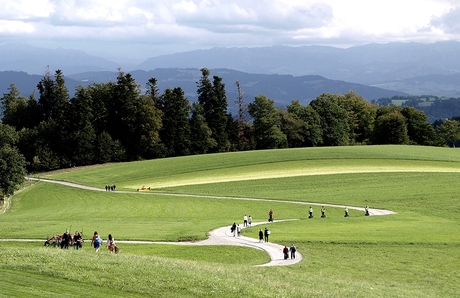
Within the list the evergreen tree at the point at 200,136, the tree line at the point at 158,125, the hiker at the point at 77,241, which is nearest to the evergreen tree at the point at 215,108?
the tree line at the point at 158,125

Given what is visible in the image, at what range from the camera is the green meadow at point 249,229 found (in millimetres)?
28469

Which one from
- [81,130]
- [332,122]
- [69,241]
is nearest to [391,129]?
[332,122]

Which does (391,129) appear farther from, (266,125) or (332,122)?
(266,125)

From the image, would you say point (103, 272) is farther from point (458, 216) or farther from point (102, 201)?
point (102, 201)

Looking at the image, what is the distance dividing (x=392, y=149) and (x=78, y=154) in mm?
66580

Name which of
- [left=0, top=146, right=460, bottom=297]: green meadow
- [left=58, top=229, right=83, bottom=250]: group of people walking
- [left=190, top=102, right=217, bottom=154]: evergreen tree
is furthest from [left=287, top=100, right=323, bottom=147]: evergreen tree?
[left=58, top=229, right=83, bottom=250]: group of people walking

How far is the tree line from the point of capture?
4859 inches

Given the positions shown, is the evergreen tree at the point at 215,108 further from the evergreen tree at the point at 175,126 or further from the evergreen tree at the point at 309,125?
the evergreen tree at the point at 309,125

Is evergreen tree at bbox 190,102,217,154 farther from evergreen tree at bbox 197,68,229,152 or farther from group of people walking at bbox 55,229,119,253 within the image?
group of people walking at bbox 55,229,119,253

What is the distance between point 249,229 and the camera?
53812 millimetres

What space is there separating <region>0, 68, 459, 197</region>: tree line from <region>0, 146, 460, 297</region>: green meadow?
44.6 ft

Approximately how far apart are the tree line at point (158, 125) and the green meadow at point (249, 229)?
13.6m

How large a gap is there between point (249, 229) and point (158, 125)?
7563 cm

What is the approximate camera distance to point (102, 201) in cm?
7844
